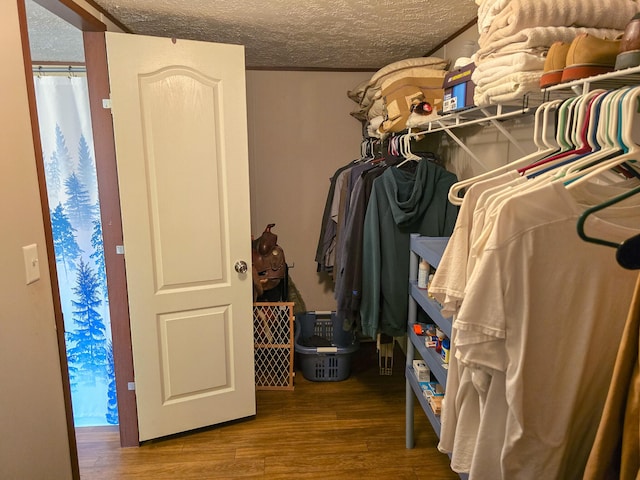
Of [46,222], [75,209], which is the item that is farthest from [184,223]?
[75,209]

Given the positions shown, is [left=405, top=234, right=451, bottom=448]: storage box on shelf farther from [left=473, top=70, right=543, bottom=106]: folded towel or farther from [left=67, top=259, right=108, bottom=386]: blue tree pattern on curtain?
[left=67, top=259, right=108, bottom=386]: blue tree pattern on curtain

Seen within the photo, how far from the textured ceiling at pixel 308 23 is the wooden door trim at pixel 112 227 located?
296 mm

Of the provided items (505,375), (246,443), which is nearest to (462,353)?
(505,375)

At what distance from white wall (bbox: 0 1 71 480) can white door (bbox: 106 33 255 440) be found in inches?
25.1

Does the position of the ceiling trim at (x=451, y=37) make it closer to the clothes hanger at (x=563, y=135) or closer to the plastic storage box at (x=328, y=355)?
the clothes hanger at (x=563, y=135)

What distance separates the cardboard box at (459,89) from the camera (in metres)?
1.59

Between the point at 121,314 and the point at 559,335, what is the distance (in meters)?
1.96

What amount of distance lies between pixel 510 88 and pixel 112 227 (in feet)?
5.97

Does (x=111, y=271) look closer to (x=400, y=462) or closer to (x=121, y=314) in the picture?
(x=121, y=314)

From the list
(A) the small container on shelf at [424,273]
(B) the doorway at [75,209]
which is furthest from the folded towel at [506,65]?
(B) the doorway at [75,209]

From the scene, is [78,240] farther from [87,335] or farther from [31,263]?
[31,263]

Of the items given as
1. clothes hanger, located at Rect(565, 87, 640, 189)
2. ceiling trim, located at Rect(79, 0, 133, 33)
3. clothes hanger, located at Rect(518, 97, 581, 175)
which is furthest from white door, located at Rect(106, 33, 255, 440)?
clothes hanger, located at Rect(565, 87, 640, 189)

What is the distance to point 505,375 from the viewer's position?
0.92 metres

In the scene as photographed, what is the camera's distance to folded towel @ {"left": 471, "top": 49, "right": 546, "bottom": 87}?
3.74 feet
